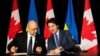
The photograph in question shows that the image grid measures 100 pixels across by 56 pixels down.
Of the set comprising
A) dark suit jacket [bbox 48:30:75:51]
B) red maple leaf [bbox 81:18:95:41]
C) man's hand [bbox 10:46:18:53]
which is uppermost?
red maple leaf [bbox 81:18:95:41]

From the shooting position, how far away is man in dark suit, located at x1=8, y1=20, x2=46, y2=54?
146 inches

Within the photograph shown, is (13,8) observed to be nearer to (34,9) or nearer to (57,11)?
(34,9)

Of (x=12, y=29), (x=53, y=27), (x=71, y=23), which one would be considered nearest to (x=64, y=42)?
(x=53, y=27)

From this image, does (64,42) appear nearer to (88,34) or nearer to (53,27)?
(53,27)

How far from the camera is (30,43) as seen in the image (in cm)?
383

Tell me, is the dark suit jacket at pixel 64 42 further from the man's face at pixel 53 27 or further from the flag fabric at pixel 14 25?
the flag fabric at pixel 14 25

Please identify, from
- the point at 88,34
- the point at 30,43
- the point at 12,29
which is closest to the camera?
the point at 30,43

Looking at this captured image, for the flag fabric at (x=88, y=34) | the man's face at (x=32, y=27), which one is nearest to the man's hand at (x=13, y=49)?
the man's face at (x=32, y=27)

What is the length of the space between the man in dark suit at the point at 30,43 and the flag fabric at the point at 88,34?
183cm

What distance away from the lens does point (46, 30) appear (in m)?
5.62

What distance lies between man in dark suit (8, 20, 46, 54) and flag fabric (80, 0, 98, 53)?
1.83m

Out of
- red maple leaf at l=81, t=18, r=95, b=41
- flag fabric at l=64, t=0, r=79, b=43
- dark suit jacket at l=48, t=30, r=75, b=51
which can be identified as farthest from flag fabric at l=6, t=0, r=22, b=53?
dark suit jacket at l=48, t=30, r=75, b=51

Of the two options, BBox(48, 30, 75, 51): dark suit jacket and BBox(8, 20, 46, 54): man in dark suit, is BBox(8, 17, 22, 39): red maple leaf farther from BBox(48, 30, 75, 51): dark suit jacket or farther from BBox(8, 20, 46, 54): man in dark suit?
BBox(48, 30, 75, 51): dark suit jacket

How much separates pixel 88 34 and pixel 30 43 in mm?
1994
